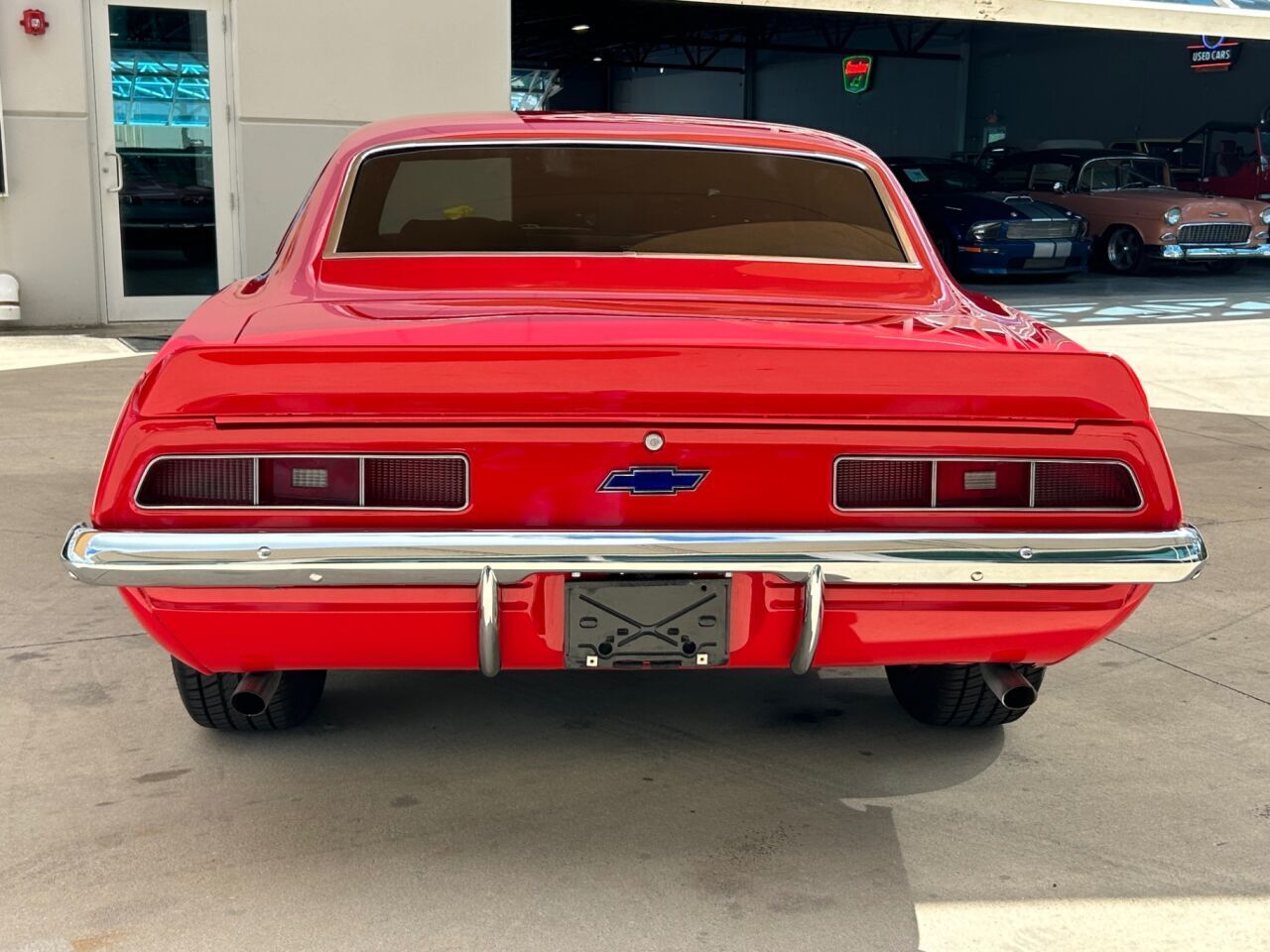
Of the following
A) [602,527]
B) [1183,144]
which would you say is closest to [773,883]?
[602,527]

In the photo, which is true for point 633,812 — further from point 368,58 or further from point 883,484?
point 368,58

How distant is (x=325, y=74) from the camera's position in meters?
11.0

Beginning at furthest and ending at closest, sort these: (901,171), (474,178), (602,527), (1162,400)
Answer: (901,171)
(1162,400)
(474,178)
(602,527)

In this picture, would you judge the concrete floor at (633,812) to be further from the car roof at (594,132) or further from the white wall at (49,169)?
the white wall at (49,169)

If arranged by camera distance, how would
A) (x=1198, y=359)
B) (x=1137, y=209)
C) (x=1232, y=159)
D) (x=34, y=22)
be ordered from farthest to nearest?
(x=1232, y=159) → (x=1137, y=209) → (x=1198, y=359) → (x=34, y=22)

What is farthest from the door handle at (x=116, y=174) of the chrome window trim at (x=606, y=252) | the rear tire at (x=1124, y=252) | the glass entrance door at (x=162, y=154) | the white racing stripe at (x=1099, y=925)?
the rear tire at (x=1124, y=252)

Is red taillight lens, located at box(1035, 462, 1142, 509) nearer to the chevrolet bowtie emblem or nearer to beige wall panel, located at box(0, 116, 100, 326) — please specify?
the chevrolet bowtie emblem

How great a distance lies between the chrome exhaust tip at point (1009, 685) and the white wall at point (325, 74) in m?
8.85

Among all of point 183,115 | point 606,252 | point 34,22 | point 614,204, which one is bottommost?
point 606,252

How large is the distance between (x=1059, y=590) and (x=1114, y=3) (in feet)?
49.1

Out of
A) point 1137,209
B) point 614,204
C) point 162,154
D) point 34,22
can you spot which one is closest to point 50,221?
point 162,154

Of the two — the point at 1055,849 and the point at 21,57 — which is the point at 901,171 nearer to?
the point at 21,57

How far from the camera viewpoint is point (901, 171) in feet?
58.9

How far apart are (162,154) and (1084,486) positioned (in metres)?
9.58
